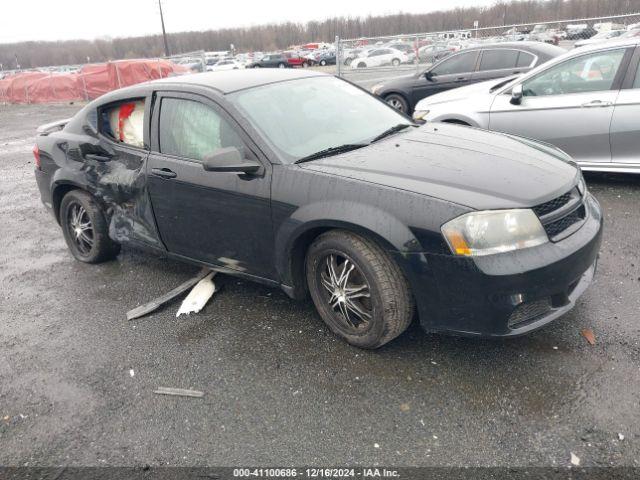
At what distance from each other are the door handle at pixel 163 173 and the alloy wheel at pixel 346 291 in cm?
133

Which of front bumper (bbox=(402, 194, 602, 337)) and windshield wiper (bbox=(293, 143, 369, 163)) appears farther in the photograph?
windshield wiper (bbox=(293, 143, 369, 163))

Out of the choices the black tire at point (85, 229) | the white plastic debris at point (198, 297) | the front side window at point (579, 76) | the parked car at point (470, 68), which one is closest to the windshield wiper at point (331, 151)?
the white plastic debris at point (198, 297)

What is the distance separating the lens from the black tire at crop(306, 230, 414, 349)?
282 cm

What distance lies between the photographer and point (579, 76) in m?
5.75

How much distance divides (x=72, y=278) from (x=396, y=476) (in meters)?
3.59

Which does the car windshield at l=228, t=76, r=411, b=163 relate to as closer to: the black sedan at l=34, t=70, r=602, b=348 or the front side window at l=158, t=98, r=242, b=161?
the black sedan at l=34, t=70, r=602, b=348

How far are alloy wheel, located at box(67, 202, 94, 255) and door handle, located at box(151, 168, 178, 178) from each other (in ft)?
4.02

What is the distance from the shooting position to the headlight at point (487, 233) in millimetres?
2557

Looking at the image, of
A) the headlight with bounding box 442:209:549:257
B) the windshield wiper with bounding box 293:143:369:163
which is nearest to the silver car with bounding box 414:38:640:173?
the windshield wiper with bounding box 293:143:369:163

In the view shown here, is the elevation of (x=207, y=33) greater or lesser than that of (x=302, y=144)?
greater

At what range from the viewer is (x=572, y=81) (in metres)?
5.79

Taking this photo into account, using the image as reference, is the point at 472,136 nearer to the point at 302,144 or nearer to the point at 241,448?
the point at 302,144

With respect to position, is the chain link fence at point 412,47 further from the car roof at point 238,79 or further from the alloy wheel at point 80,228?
the alloy wheel at point 80,228

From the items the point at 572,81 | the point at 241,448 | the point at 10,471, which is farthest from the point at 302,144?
the point at 572,81
